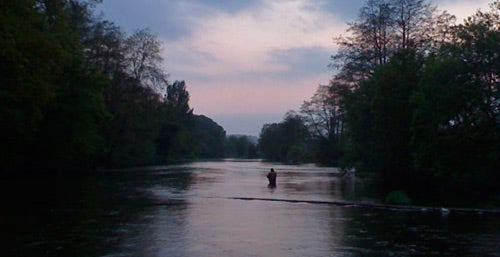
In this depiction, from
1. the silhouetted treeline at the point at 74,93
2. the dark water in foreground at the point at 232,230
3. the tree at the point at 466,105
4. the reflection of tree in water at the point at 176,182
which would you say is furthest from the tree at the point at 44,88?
the tree at the point at 466,105

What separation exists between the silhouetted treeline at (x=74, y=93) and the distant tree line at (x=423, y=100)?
2052 cm

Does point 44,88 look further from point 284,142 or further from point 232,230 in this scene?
point 284,142

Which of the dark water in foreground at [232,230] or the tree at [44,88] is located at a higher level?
the tree at [44,88]

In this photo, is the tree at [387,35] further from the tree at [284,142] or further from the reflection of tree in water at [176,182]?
the tree at [284,142]

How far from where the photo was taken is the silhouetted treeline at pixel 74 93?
28234 millimetres

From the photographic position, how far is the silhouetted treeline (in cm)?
2823

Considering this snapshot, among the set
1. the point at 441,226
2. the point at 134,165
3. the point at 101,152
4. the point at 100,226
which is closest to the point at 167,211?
the point at 100,226

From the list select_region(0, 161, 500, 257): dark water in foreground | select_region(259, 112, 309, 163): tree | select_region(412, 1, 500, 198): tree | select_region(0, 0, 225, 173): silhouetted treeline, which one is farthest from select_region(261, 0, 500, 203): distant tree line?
select_region(259, 112, 309, 163): tree

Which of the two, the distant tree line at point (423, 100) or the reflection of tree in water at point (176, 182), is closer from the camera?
the distant tree line at point (423, 100)

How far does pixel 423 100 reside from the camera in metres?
34.9

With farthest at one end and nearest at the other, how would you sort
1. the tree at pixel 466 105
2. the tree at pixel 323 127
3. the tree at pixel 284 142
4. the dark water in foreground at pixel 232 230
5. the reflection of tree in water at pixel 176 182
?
the tree at pixel 284 142, the tree at pixel 323 127, the reflection of tree in water at pixel 176 182, the tree at pixel 466 105, the dark water in foreground at pixel 232 230

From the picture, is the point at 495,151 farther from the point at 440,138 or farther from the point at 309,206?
the point at 309,206

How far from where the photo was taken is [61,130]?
152 feet

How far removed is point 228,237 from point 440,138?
20476 mm
